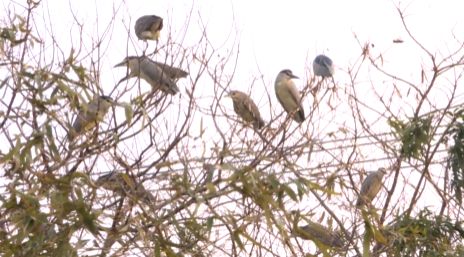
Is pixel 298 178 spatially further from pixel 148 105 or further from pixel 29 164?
pixel 148 105

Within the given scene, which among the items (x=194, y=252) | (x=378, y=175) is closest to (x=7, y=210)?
(x=194, y=252)

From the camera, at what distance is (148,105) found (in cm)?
633

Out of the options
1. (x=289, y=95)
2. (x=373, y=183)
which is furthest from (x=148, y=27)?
(x=373, y=183)

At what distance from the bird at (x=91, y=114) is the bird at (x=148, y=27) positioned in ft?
7.13

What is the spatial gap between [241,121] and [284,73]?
262 centimetres

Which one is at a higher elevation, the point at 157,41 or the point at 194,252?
the point at 157,41

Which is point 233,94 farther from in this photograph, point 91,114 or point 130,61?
point 91,114

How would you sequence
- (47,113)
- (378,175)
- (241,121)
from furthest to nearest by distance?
1. (378,175)
2. (241,121)
3. (47,113)

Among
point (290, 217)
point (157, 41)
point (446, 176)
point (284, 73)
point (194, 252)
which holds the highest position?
point (284, 73)

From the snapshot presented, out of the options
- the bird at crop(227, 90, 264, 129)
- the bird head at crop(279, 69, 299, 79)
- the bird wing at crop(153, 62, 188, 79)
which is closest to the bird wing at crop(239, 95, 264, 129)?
the bird at crop(227, 90, 264, 129)

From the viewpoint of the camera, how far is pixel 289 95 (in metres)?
8.86

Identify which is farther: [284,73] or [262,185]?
[284,73]

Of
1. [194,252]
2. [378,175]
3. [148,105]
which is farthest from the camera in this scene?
[378,175]

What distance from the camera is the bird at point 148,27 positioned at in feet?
24.8
